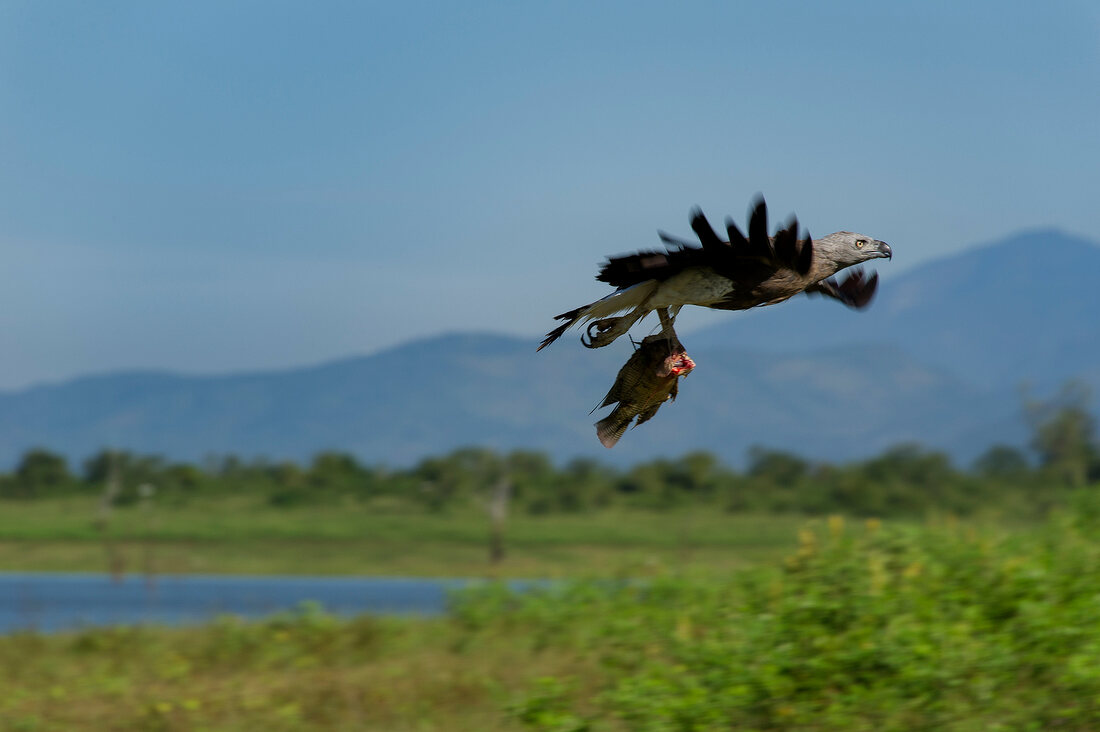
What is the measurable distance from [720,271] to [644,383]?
40cm

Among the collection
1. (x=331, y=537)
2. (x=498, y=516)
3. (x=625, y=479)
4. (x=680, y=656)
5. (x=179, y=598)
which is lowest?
(x=179, y=598)

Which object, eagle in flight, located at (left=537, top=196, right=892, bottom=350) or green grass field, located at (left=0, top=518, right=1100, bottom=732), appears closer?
eagle in flight, located at (left=537, top=196, right=892, bottom=350)

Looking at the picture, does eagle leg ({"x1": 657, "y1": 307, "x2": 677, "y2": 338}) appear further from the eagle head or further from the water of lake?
the water of lake

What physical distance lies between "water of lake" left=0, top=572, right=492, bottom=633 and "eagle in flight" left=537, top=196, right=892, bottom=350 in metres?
12.0

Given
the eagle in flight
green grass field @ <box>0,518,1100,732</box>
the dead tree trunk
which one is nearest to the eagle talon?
the eagle in flight

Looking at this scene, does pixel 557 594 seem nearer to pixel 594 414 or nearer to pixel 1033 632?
pixel 1033 632

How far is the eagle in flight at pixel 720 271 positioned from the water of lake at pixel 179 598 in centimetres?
1199

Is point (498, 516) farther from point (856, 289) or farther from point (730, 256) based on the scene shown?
point (730, 256)

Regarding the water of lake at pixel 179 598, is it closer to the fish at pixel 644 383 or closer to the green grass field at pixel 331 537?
the green grass field at pixel 331 537

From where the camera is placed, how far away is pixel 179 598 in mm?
35094

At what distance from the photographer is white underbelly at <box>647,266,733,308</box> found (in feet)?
9.31

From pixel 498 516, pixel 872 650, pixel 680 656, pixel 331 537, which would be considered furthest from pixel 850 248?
pixel 498 516

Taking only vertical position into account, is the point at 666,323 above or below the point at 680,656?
above

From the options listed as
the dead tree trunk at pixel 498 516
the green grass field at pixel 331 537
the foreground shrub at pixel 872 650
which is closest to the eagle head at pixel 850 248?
the foreground shrub at pixel 872 650
